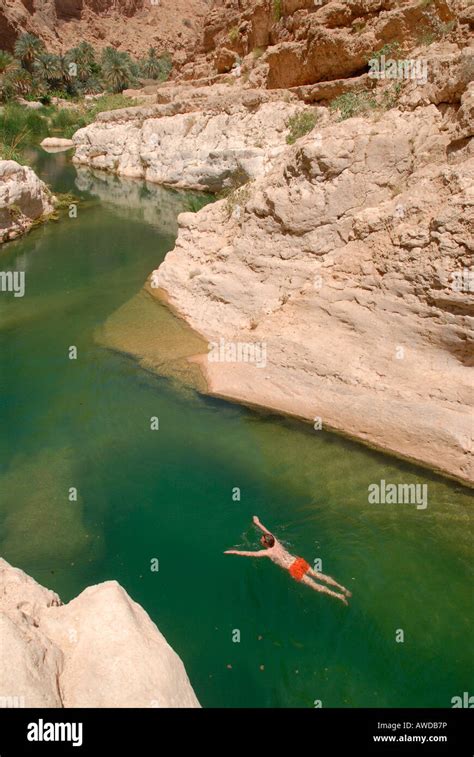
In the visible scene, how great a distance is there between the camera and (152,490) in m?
8.28

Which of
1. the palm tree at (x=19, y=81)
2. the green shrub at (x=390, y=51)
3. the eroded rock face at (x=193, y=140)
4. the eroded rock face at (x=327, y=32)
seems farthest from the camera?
the palm tree at (x=19, y=81)

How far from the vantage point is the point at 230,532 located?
24.7ft

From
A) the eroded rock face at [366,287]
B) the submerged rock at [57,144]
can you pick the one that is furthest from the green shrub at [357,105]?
the submerged rock at [57,144]

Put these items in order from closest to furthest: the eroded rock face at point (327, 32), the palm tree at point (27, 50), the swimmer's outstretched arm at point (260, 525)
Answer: the swimmer's outstretched arm at point (260, 525) < the eroded rock face at point (327, 32) < the palm tree at point (27, 50)

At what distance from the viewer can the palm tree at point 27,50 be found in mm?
56156

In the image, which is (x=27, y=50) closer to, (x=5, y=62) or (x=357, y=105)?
(x=5, y=62)

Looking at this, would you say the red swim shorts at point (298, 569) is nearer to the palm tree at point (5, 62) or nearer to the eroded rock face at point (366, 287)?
the eroded rock face at point (366, 287)

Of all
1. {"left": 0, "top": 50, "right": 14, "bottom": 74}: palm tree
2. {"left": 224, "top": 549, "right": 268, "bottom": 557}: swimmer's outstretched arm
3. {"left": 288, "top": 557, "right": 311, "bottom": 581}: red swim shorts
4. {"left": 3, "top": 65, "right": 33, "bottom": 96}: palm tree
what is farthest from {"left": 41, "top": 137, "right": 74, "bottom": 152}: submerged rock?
{"left": 288, "top": 557, "right": 311, "bottom": 581}: red swim shorts
